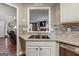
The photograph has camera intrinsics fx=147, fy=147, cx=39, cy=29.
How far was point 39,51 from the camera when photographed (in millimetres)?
1587

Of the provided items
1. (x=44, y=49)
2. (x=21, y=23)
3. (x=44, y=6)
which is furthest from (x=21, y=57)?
(x=44, y=6)

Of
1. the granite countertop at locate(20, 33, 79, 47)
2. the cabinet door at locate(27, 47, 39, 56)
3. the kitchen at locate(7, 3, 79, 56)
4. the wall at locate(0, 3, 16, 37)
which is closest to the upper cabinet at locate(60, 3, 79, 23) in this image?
the kitchen at locate(7, 3, 79, 56)

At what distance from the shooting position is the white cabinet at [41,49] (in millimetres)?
1584

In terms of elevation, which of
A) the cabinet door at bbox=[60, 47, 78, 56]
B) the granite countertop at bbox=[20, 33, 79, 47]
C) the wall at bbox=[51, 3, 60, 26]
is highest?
the wall at bbox=[51, 3, 60, 26]

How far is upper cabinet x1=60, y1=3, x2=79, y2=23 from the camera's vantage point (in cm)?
158

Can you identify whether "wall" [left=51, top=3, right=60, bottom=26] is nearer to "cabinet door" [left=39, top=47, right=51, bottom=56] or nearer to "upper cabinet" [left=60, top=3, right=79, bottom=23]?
"upper cabinet" [left=60, top=3, right=79, bottom=23]

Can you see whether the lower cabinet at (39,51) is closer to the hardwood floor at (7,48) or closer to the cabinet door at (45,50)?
the cabinet door at (45,50)

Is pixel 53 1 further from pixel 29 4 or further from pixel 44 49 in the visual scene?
pixel 44 49

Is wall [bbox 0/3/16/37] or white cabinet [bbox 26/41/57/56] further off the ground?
wall [bbox 0/3/16/37]

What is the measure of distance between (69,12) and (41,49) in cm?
51

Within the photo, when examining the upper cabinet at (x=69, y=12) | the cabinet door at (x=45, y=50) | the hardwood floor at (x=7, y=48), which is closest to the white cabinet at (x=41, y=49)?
the cabinet door at (x=45, y=50)

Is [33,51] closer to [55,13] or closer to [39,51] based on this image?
[39,51]

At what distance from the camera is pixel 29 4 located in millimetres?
1577

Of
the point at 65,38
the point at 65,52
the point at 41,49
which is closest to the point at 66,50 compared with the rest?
the point at 65,52
